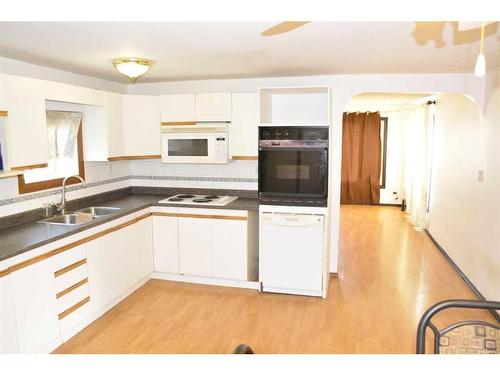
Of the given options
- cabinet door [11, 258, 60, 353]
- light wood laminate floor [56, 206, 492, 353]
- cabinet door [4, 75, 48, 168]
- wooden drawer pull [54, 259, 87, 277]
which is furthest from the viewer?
light wood laminate floor [56, 206, 492, 353]

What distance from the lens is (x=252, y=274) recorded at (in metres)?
4.06

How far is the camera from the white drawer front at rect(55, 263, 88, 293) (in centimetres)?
281

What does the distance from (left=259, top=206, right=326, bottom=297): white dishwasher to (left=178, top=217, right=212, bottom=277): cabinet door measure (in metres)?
0.59

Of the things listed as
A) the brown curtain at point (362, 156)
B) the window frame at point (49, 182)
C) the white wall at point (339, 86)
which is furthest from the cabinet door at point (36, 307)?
the brown curtain at point (362, 156)

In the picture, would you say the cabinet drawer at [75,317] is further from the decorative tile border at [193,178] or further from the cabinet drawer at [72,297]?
the decorative tile border at [193,178]

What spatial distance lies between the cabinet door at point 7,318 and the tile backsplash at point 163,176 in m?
1.46

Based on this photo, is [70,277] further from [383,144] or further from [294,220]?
[383,144]

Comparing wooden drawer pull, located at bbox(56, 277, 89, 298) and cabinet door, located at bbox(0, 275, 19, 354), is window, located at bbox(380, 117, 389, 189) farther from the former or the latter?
cabinet door, located at bbox(0, 275, 19, 354)

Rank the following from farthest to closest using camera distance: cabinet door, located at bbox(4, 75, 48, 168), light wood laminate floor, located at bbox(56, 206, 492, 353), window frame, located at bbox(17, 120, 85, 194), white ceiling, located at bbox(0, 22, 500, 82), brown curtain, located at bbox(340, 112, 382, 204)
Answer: brown curtain, located at bbox(340, 112, 382, 204) → window frame, located at bbox(17, 120, 85, 194) → light wood laminate floor, located at bbox(56, 206, 492, 353) → cabinet door, located at bbox(4, 75, 48, 168) → white ceiling, located at bbox(0, 22, 500, 82)

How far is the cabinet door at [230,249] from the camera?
12.6ft

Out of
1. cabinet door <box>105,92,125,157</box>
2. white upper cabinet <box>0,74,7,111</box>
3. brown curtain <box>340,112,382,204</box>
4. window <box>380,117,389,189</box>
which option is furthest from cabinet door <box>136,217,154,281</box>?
window <box>380,117,389,189</box>

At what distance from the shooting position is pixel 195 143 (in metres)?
4.12

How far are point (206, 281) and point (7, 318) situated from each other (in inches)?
78.9
